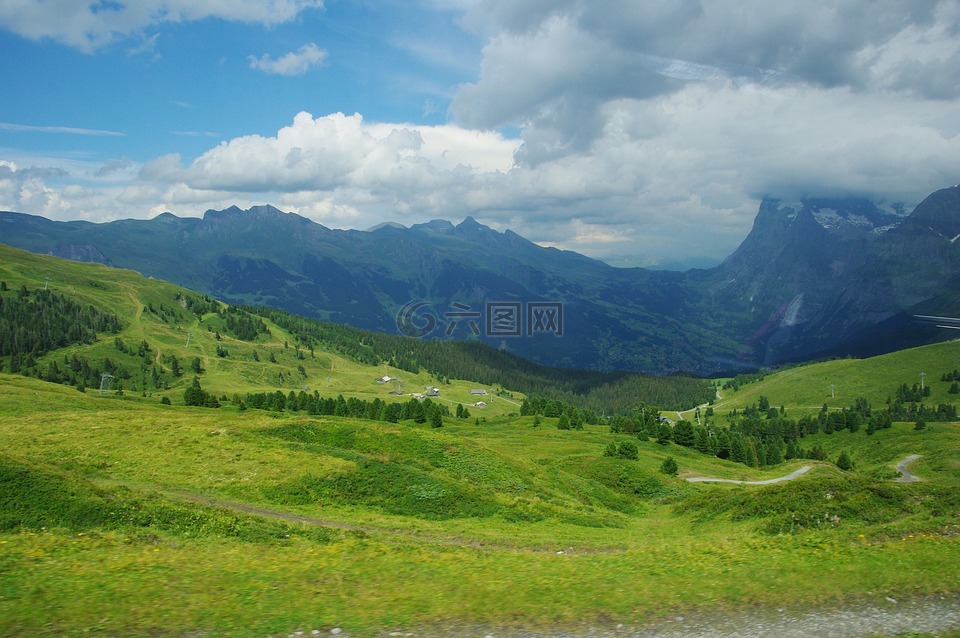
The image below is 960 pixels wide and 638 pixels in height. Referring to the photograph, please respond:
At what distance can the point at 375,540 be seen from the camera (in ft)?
90.0

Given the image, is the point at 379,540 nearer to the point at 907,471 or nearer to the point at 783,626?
the point at 783,626

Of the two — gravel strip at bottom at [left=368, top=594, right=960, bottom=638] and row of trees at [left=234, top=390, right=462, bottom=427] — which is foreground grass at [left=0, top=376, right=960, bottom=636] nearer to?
gravel strip at bottom at [left=368, top=594, right=960, bottom=638]

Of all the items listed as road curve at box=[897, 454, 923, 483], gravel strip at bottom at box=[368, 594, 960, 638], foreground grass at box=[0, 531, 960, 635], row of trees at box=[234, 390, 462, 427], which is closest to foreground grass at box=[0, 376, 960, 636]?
foreground grass at box=[0, 531, 960, 635]

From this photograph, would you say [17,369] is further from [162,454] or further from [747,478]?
[747,478]

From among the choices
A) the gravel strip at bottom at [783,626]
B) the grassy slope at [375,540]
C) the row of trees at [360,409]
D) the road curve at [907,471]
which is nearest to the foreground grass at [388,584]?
the grassy slope at [375,540]

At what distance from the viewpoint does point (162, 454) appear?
44031mm

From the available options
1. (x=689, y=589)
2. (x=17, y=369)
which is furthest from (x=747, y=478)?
(x=17, y=369)

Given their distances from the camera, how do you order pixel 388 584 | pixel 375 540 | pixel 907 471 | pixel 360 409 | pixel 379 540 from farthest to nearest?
pixel 360 409, pixel 907 471, pixel 379 540, pixel 375 540, pixel 388 584

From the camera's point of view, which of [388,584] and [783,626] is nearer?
[783,626]

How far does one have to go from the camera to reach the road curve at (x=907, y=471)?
101062 millimetres

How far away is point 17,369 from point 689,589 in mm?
237500

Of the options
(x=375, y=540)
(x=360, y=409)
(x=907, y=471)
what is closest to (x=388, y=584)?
(x=375, y=540)

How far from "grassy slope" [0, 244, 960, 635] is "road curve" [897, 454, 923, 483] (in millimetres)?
77490

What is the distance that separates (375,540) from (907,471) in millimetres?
128515
